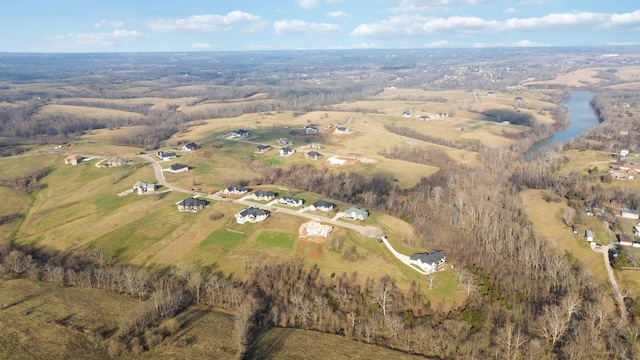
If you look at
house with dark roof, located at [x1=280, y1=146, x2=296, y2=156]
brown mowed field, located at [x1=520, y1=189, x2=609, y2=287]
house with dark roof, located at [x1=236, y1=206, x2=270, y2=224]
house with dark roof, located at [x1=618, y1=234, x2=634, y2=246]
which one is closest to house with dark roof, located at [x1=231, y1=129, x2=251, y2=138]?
house with dark roof, located at [x1=280, y1=146, x2=296, y2=156]

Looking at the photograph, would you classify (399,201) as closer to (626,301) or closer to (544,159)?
(626,301)

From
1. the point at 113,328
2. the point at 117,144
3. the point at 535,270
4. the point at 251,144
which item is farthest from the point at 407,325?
the point at 117,144

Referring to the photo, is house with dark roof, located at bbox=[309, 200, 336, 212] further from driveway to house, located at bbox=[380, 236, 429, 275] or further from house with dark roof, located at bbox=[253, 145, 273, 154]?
house with dark roof, located at bbox=[253, 145, 273, 154]

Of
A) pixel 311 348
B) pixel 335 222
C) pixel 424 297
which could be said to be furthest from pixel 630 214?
pixel 311 348

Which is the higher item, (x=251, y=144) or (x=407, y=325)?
(x=251, y=144)

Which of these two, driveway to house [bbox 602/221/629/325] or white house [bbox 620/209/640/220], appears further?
white house [bbox 620/209/640/220]
